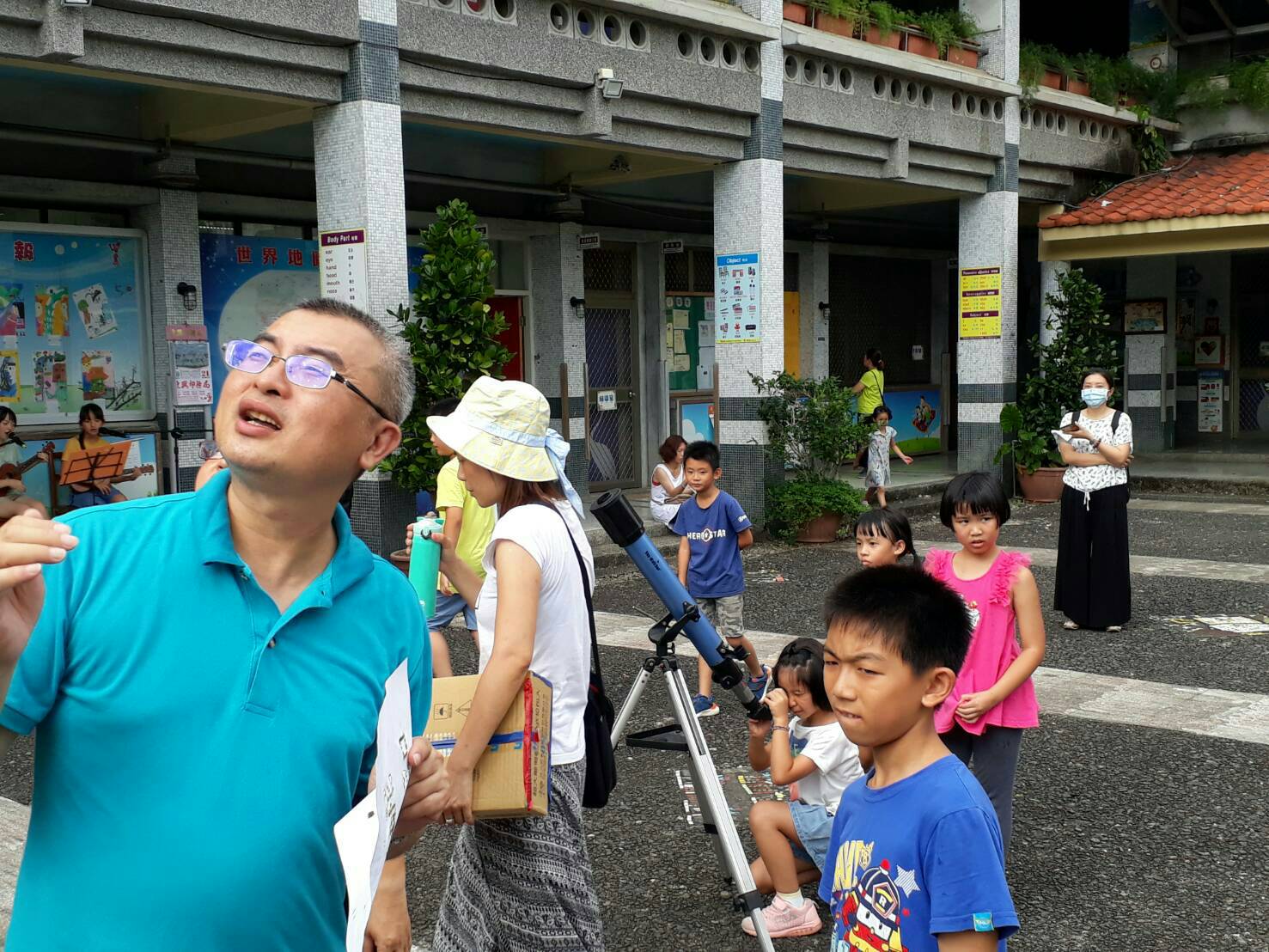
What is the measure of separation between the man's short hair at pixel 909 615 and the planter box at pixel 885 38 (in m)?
12.6

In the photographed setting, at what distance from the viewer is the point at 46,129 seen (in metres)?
9.94

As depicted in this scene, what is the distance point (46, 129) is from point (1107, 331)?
15.9 metres

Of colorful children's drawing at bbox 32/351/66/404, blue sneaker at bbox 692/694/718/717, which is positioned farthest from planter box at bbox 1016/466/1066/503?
colorful children's drawing at bbox 32/351/66/404

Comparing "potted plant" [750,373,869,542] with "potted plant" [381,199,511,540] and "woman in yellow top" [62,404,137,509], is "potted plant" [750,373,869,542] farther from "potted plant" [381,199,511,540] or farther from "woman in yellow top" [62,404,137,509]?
"woman in yellow top" [62,404,137,509]

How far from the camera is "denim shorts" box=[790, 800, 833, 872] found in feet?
13.3

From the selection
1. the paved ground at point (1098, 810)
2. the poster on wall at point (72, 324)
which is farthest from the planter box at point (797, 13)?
the paved ground at point (1098, 810)

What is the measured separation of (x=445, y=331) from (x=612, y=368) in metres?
5.89

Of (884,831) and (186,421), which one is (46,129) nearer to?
(186,421)

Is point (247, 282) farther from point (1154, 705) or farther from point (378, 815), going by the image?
point (378, 815)

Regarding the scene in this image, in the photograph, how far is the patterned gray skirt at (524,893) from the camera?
3041mm

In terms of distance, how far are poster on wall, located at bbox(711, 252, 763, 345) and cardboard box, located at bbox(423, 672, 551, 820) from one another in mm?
10305

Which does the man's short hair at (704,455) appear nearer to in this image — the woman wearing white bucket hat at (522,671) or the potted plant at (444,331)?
the potted plant at (444,331)

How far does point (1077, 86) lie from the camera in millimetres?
17234

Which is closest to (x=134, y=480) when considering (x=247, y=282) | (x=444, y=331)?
(x=247, y=282)
